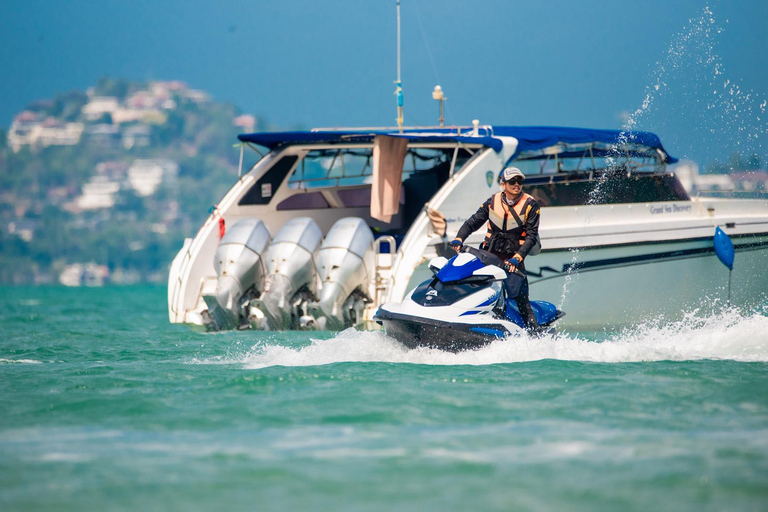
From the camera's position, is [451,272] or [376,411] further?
[451,272]

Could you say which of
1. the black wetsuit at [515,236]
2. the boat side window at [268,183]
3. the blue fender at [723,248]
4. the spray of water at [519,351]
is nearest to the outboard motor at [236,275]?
the boat side window at [268,183]

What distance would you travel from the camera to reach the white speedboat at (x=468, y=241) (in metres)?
11.9

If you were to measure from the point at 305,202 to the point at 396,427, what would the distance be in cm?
971

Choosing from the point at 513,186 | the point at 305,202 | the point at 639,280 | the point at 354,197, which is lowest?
the point at 639,280

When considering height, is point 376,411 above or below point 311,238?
below

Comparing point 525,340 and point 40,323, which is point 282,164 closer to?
point 40,323

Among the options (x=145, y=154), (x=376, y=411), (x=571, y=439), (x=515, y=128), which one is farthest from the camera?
(x=145, y=154)

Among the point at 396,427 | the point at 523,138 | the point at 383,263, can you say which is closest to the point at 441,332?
the point at 396,427

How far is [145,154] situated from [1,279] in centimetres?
5088

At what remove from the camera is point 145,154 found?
13438 cm

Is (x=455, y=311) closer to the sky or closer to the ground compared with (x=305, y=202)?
closer to the ground

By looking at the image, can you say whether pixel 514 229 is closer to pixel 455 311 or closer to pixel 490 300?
pixel 490 300

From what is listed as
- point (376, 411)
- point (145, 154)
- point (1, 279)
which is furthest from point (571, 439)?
point (145, 154)

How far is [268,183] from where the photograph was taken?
47.6 feet
